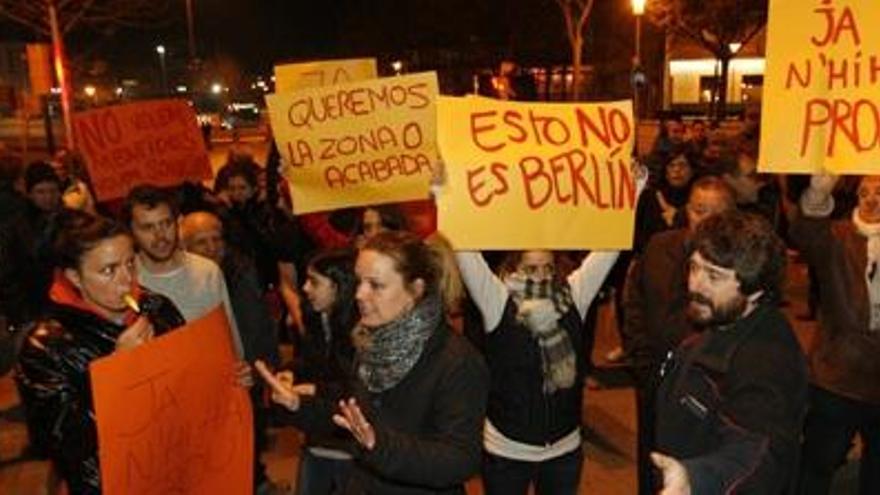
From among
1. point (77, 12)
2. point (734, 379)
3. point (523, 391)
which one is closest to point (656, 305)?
point (523, 391)

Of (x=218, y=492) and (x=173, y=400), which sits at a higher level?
(x=173, y=400)

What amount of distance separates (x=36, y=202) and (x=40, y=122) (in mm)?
40809

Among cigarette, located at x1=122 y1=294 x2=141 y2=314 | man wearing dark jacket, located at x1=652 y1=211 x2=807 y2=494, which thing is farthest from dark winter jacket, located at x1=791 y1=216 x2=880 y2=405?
cigarette, located at x1=122 y1=294 x2=141 y2=314

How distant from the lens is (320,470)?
4273 millimetres

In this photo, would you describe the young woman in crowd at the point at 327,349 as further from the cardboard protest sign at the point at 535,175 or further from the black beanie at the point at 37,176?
the black beanie at the point at 37,176

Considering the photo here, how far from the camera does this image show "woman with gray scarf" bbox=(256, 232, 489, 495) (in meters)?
2.89

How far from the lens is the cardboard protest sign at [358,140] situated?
5.42 m

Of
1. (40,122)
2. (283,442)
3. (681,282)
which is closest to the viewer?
(681,282)

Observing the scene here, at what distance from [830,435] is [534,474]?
1.47 meters

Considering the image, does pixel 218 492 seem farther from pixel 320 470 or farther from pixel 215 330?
pixel 320 470

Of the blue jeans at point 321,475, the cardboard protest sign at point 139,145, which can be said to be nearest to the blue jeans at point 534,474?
the blue jeans at point 321,475

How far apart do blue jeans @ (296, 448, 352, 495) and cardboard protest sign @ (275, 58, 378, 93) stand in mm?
3540

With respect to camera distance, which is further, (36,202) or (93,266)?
(36,202)

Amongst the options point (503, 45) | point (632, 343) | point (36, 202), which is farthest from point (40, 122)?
→ point (632, 343)
